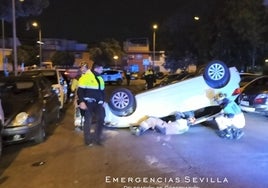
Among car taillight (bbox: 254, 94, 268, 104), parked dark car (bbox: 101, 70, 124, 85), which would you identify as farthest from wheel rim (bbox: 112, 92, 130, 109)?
parked dark car (bbox: 101, 70, 124, 85)

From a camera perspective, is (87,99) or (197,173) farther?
(87,99)

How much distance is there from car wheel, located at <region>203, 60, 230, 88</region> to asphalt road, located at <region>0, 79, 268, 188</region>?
1.23 metres

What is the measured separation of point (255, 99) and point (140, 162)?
280 inches

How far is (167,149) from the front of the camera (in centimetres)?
912

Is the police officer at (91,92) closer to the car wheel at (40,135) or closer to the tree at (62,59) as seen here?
the car wheel at (40,135)

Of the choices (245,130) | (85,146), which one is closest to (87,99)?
(85,146)

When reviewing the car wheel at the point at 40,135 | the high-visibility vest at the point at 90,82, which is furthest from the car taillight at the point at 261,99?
the car wheel at the point at 40,135

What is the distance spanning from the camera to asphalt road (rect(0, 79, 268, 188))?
266 inches

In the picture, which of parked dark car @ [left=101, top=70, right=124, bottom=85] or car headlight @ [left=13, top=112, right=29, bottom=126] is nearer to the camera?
car headlight @ [left=13, top=112, right=29, bottom=126]

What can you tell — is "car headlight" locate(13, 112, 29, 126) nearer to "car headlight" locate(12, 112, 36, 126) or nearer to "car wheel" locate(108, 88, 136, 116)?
"car headlight" locate(12, 112, 36, 126)

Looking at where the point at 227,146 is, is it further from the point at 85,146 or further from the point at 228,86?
the point at 85,146

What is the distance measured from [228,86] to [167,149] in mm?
2888

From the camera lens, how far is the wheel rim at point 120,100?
11.3 meters

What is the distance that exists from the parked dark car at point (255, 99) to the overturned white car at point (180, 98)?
2.76 meters
